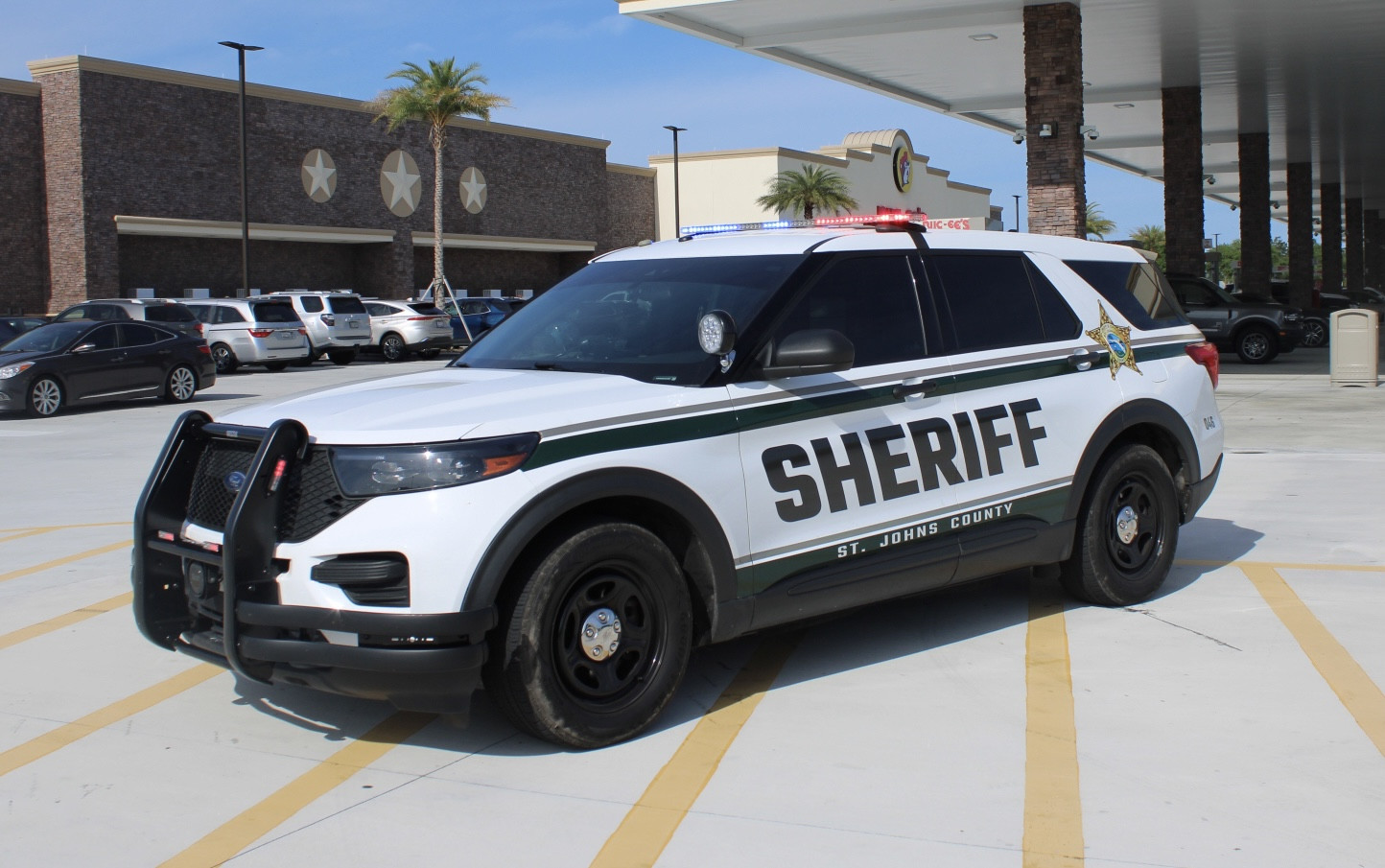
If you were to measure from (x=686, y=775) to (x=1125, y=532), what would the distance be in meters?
3.20

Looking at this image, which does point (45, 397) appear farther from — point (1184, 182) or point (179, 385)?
point (1184, 182)

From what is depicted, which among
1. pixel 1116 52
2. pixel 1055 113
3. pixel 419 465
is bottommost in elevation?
pixel 419 465

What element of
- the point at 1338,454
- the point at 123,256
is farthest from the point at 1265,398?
the point at 123,256

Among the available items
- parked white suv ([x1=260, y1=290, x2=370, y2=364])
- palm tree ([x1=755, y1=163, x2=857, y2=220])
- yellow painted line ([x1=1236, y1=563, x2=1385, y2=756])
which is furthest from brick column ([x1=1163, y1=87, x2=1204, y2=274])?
palm tree ([x1=755, y1=163, x2=857, y2=220])

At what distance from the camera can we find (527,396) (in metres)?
4.89

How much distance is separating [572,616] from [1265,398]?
16076 millimetres

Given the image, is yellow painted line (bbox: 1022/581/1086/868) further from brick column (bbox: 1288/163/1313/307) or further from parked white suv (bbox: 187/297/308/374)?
brick column (bbox: 1288/163/1313/307)

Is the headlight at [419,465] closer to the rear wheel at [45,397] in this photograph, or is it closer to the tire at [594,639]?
the tire at [594,639]

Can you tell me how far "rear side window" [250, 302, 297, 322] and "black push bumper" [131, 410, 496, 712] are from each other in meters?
26.7

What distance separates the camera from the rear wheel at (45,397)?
63.3ft

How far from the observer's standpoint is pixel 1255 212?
35.2 m

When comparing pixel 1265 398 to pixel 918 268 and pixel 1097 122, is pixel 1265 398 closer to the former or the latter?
pixel 918 268

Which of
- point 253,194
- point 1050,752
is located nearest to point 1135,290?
point 1050,752

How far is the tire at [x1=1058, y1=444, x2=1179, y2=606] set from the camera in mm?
6656
